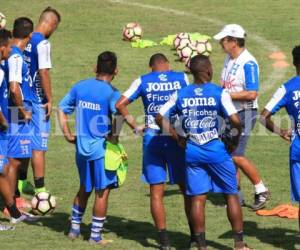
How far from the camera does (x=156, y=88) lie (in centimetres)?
1203

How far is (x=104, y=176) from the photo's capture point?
479 inches

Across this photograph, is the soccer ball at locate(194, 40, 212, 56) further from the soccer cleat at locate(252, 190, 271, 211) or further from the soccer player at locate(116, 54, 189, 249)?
the soccer player at locate(116, 54, 189, 249)

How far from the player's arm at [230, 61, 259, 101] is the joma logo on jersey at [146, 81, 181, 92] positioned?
1.57 m

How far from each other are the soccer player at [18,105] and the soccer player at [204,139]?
253cm

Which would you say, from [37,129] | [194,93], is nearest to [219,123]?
[194,93]

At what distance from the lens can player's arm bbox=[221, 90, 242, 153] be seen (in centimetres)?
1123

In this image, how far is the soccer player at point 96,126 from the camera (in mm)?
12094

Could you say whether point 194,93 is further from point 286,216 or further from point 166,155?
point 286,216

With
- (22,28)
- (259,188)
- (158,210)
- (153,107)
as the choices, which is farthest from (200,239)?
(22,28)

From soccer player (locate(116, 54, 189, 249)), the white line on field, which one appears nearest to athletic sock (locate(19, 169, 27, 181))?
soccer player (locate(116, 54, 189, 249))

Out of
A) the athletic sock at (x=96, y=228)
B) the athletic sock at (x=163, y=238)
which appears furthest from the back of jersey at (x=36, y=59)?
the athletic sock at (x=163, y=238)

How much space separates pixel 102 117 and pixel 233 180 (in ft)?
5.92

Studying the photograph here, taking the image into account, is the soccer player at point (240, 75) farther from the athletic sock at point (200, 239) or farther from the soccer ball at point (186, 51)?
the soccer ball at point (186, 51)

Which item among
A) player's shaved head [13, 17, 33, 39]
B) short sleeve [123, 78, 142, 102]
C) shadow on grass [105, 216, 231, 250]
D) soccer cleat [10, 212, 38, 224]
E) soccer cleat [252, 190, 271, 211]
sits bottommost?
shadow on grass [105, 216, 231, 250]
